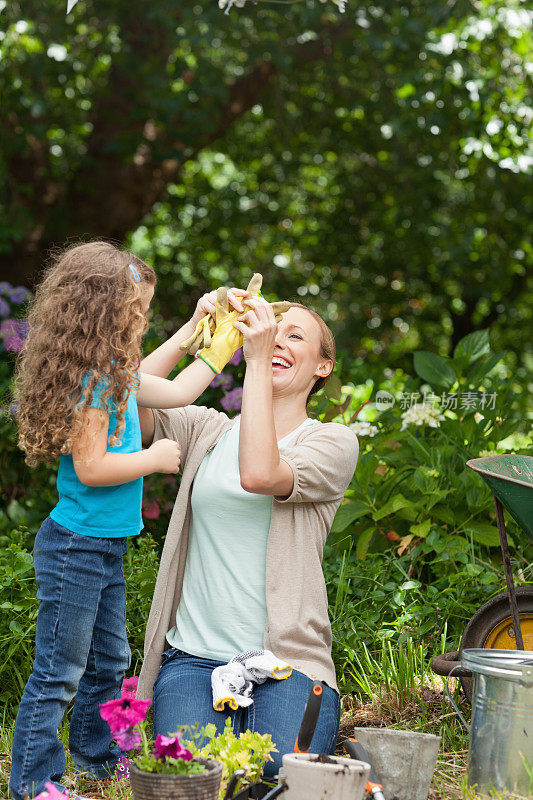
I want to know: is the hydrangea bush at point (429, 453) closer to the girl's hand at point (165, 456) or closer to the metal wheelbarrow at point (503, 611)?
the metal wheelbarrow at point (503, 611)

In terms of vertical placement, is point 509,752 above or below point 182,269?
below

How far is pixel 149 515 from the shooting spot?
3.75 meters

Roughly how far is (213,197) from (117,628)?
8.32m

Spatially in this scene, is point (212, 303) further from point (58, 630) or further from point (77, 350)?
point (58, 630)

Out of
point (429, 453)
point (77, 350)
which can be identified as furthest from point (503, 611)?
point (77, 350)

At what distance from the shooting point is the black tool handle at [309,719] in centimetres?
189

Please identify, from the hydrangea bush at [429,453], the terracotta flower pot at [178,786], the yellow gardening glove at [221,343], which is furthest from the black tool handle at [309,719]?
the hydrangea bush at [429,453]

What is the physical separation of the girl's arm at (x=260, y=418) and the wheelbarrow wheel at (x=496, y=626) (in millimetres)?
781

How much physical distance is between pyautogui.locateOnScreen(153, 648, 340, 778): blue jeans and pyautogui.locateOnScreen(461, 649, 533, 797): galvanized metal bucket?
37cm

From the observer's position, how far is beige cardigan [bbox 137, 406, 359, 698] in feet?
7.34

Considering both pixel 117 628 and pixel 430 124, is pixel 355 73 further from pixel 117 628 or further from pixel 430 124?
pixel 117 628

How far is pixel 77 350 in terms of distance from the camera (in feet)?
6.98

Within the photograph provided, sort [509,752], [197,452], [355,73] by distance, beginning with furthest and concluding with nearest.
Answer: [355,73]
[197,452]
[509,752]

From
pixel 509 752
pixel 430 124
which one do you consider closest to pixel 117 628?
pixel 509 752
